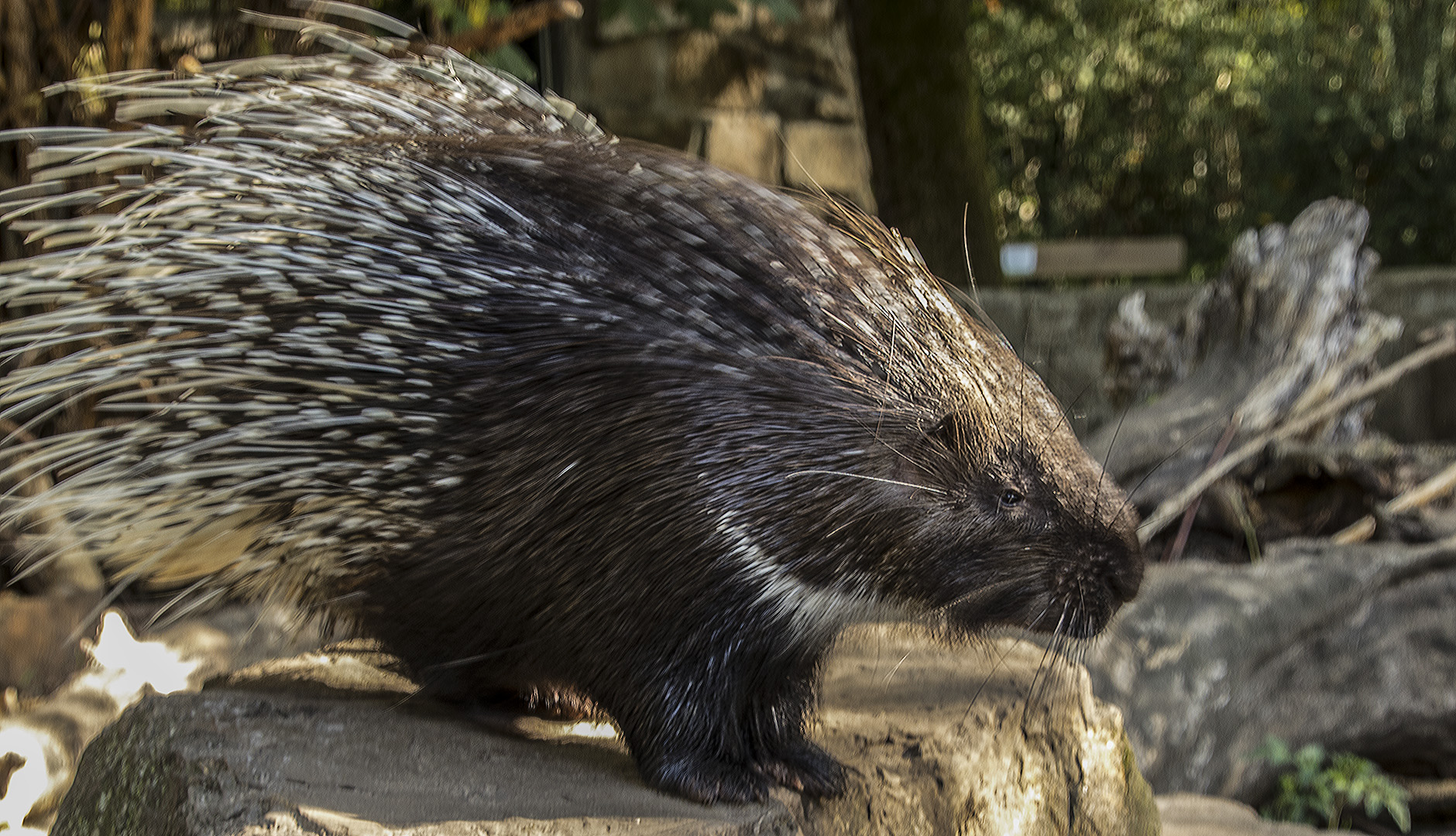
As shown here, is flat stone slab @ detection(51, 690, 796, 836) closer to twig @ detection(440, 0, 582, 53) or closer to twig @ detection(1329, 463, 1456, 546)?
twig @ detection(440, 0, 582, 53)

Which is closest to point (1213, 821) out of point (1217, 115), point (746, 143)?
point (746, 143)

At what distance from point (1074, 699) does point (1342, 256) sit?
274cm

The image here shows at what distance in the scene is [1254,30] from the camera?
8.53 meters

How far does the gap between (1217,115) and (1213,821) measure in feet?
22.4

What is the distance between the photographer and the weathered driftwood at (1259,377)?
3.80m

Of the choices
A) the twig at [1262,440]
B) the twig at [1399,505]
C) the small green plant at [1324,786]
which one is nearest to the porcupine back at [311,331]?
the twig at [1262,440]

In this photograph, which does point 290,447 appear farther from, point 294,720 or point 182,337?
point 294,720

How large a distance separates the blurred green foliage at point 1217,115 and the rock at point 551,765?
20.6ft

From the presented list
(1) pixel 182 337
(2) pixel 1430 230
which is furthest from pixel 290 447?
(2) pixel 1430 230

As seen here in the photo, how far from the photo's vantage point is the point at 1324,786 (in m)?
3.25

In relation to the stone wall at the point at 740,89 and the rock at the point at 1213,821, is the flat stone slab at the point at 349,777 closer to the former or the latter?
the rock at the point at 1213,821

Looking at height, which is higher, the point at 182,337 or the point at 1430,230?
the point at 182,337

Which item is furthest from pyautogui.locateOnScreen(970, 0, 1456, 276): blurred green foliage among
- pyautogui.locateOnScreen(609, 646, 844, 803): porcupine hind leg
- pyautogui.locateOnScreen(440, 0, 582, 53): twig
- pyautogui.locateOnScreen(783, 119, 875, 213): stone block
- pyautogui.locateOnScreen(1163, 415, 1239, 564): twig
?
pyautogui.locateOnScreen(609, 646, 844, 803): porcupine hind leg

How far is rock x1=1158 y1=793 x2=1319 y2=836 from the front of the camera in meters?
2.78
